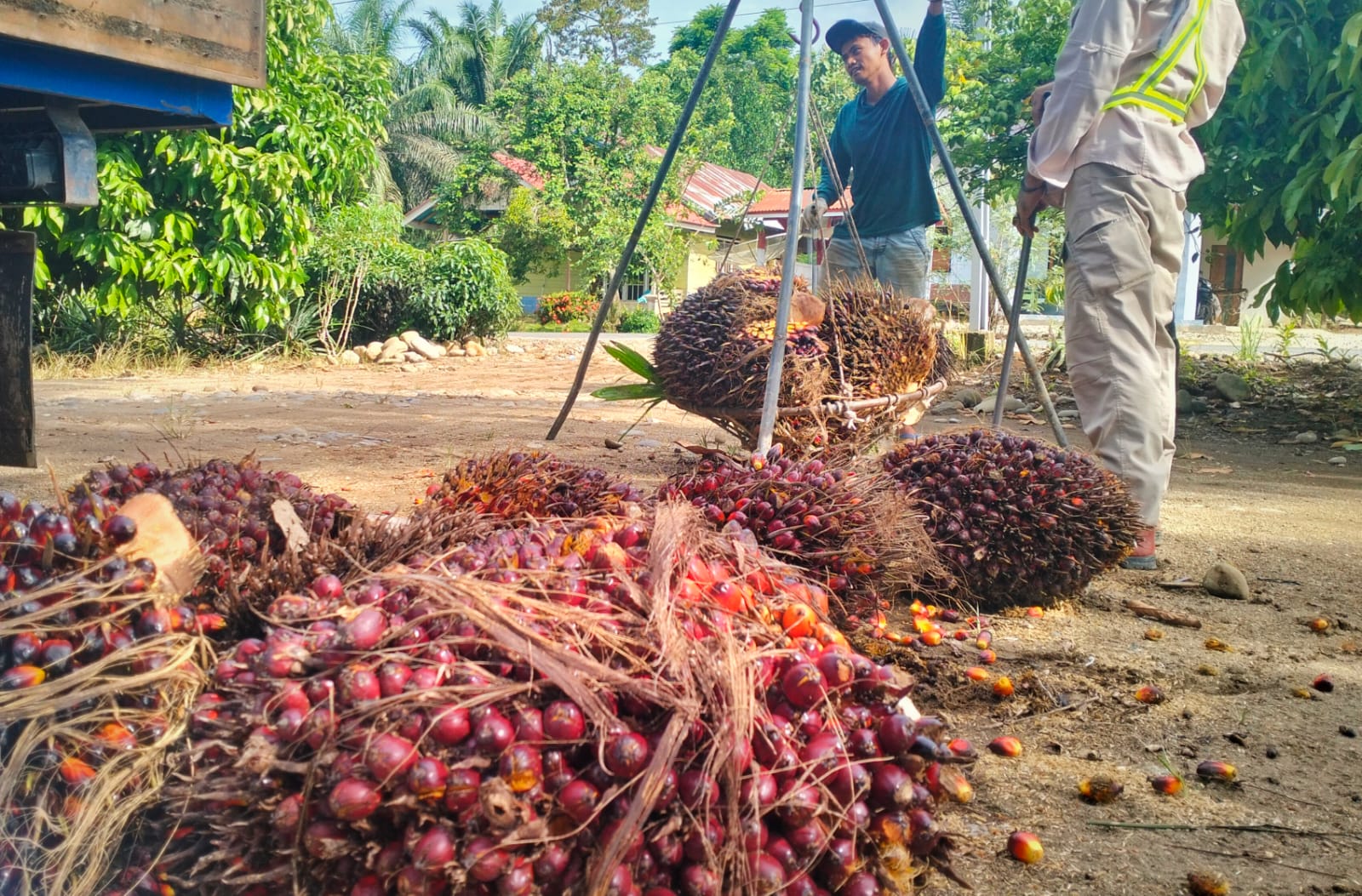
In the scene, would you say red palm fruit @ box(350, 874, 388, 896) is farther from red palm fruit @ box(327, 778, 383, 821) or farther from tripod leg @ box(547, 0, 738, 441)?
tripod leg @ box(547, 0, 738, 441)

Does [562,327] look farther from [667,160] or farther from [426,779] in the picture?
[426,779]

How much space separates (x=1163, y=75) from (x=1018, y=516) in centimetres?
188

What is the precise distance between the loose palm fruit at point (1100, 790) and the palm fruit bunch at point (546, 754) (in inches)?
25.5

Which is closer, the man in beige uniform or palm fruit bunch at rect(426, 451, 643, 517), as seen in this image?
palm fruit bunch at rect(426, 451, 643, 517)

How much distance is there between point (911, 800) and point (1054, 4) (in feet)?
26.0

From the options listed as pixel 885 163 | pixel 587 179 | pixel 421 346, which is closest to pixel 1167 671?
pixel 885 163

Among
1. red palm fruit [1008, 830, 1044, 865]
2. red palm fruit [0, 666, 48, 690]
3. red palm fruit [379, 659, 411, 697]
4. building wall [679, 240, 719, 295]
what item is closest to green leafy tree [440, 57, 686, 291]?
building wall [679, 240, 719, 295]

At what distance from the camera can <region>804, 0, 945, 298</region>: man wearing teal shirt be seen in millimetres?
Answer: 4949

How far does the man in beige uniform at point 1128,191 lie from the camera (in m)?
3.67

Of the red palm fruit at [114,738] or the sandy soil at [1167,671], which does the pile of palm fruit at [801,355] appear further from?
the red palm fruit at [114,738]

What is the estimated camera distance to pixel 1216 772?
2.05 meters

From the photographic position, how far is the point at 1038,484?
9.93 feet

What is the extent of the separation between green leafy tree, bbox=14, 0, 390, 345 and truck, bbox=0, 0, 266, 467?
7.02 meters

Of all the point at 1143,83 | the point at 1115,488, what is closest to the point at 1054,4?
the point at 1143,83
